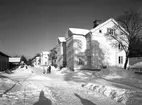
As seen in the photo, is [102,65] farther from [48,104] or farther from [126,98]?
[48,104]

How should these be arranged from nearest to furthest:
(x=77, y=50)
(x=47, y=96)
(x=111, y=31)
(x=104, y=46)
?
(x=47, y=96)
(x=77, y=50)
(x=104, y=46)
(x=111, y=31)

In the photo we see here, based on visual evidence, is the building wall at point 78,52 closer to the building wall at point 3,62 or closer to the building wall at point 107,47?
the building wall at point 107,47

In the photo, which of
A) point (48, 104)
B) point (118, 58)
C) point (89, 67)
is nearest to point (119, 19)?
point (118, 58)

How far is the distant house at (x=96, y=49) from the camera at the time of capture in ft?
71.3

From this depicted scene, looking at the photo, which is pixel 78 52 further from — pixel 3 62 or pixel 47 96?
pixel 3 62

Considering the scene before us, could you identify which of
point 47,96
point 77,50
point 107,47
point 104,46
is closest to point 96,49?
point 104,46

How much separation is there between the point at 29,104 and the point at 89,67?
60.8 ft

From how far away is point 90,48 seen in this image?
21.9 metres

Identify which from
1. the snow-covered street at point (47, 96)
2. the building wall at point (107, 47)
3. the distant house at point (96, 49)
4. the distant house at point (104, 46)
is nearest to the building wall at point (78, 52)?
the distant house at point (96, 49)

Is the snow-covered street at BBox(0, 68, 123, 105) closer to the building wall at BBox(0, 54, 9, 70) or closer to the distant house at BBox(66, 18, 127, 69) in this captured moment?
the distant house at BBox(66, 18, 127, 69)

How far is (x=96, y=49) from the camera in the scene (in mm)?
21938

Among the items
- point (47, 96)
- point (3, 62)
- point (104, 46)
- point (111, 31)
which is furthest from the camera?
point (3, 62)

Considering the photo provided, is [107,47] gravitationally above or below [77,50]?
above

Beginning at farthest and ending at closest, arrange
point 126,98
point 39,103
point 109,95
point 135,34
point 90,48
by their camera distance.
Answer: point 90,48, point 135,34, point 109,95, point 126,98, point 39,103
